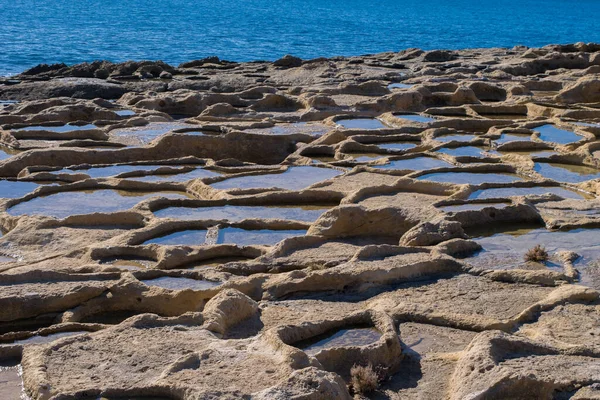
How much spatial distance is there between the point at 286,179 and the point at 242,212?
160 centimetres

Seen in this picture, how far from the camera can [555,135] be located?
12.7m

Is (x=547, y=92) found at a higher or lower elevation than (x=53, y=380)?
higher

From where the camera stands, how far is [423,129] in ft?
42.9

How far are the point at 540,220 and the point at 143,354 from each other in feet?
14.9

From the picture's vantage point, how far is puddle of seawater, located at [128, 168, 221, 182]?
397 inches

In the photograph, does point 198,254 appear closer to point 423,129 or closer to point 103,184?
point 103,184

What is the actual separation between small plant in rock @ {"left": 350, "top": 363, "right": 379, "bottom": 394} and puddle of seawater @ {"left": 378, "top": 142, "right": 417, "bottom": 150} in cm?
752

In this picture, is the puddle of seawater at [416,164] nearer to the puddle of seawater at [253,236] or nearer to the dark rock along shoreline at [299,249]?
the dark rock along shoreline at [299,249]

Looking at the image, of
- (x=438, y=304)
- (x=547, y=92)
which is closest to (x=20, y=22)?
(x=547, y=92)

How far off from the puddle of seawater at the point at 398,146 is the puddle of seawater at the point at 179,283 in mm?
5844

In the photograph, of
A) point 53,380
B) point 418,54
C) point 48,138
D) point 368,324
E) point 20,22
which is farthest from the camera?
point 20,22

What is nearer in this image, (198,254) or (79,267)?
(79,267)

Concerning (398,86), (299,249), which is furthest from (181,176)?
(398,86)

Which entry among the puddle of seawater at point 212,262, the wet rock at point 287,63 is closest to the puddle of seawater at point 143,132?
the puddle of seawater at point 212,262
